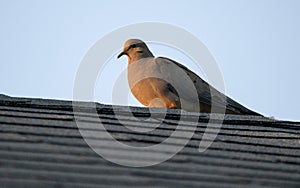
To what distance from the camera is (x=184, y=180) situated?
2652 millimetres

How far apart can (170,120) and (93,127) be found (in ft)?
1.92

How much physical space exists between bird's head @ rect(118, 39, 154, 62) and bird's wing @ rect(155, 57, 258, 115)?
27.0 inches

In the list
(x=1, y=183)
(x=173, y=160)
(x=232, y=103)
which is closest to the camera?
(x=1, y=183)

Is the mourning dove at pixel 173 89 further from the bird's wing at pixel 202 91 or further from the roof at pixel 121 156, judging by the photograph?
the roof at pixel 121 156

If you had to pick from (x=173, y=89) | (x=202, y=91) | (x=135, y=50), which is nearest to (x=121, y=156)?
(x=173, y=89)

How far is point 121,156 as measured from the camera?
9.36ft

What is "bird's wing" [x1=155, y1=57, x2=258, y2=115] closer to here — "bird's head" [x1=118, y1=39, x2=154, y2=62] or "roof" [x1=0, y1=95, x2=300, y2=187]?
"bird's head" [x1=118, y1=39, x2=154, y2=62]

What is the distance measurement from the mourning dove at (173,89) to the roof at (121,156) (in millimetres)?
2220

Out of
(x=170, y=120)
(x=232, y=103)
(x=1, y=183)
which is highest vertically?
(x=232, y=103)

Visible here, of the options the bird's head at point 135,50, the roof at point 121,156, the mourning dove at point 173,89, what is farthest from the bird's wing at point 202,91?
the roof at point 121,156

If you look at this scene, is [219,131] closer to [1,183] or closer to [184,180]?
[184,180]

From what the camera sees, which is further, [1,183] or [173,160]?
[173,160]

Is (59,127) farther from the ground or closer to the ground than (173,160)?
farther from the ground

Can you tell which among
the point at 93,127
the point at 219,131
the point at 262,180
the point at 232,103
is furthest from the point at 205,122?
the point at 232,103
